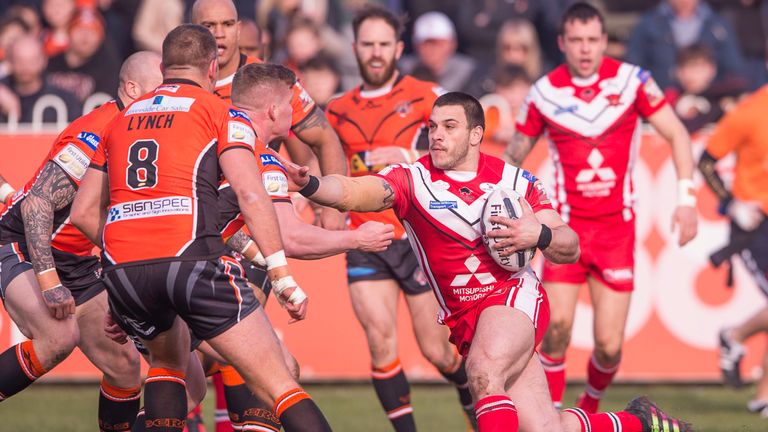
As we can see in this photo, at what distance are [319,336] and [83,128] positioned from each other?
5027 mm

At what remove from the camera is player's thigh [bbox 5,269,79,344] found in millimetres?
7941

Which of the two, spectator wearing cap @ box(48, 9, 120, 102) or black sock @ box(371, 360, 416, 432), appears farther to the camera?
spectator wearing cap @ box(48, 9, 120, 102)

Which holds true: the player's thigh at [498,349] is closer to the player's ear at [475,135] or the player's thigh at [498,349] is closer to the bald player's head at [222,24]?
the player's ear at [475,135]

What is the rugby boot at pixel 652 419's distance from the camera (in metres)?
7.50

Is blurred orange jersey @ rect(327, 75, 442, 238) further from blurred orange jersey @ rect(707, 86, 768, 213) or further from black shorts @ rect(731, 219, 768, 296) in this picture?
black shorts @ rect(731, 219, 768, 296)

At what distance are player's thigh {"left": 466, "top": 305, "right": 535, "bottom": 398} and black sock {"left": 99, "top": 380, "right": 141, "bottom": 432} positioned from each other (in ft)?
7.45

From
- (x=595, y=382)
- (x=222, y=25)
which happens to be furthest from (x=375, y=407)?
(x=222, y=25)

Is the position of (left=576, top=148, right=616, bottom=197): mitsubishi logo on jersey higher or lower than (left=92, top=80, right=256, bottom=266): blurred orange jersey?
lower

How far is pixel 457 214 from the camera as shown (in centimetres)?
736

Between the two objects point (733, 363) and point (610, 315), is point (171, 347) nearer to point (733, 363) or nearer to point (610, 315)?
point (610, 315)

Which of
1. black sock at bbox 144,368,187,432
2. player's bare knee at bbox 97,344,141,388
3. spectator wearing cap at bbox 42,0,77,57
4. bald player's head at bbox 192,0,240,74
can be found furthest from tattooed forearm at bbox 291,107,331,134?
spectator wearing cap at bbox 42,0,77,57

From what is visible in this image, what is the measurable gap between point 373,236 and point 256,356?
96 cm

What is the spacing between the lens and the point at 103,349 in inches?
316

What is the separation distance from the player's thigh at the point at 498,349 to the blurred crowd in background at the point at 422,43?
22.6 ft
